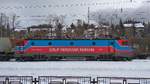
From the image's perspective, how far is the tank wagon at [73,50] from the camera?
51.5 meters

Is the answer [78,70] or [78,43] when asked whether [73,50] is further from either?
[78,70]

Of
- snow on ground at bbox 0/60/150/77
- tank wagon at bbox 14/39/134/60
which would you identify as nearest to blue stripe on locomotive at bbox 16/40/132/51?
tank wagon at bbox 14/39/134/60

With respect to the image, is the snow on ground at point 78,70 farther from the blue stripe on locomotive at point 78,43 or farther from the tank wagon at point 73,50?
the blue stripe on locomotive at point 78,43

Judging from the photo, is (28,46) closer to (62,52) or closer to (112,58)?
(62,52)

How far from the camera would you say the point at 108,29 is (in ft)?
252

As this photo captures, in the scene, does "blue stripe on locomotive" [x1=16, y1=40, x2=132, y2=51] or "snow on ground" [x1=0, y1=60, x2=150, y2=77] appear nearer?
"snow on ground" [x1=0, y1=60, x2=150, y2=77]

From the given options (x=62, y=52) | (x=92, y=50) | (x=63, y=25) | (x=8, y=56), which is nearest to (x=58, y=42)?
(x=62, y=52)

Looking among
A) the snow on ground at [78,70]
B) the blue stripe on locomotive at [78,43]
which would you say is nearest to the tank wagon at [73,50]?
the blue stripe on locomotive at [78,43]

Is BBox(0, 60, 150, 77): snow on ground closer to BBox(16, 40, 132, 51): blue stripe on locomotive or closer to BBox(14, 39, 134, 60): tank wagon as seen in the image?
BBox(14, 39, 134, 60): tank wagon

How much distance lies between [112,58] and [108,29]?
84.5 ft

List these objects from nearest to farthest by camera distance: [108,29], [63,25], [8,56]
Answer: [8,56] < [108,29] < [63,25]

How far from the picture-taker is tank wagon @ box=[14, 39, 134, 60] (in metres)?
51.5

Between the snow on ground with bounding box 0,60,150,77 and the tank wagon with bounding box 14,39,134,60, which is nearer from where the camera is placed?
the snow on ground with bounding box 0,60,150,77

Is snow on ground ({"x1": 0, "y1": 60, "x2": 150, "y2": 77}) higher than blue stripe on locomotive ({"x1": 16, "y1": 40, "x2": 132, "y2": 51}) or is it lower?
lower
